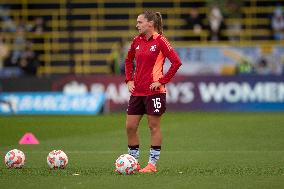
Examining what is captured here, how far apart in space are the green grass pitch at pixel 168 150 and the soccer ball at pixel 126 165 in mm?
178

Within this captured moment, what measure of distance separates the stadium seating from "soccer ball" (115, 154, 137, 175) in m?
22.2

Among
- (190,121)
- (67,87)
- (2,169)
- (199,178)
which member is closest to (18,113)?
(67,87)

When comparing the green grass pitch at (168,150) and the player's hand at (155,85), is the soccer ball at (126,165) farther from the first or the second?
the player's hand at (155,85)

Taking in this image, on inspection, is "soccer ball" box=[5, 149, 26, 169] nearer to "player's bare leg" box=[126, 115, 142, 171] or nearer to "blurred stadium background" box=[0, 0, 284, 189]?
"blurred stadium background" box=[0, 0, 284, 189]

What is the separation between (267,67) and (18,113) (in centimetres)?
936

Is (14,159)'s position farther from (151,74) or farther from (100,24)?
(100,24)

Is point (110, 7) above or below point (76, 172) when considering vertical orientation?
above

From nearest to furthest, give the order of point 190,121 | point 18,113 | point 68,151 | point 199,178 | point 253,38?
1. point 199,178
2. point 68,151
3. point 190,121
4. point 18,113
5. point 253,38

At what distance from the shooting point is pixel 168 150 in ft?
54.9

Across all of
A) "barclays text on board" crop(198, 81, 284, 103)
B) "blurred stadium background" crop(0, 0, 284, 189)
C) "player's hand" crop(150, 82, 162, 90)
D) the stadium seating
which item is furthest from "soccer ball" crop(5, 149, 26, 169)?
the stadium seating

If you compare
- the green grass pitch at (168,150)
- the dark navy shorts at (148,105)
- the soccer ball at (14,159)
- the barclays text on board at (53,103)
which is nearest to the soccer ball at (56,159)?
the green grass pitch at (168,150)

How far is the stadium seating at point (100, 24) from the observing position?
34656 mm

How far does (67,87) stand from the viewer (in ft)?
96.2

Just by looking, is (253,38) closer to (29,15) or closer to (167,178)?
(29,15)
